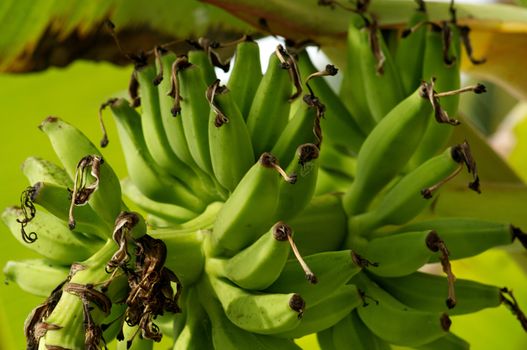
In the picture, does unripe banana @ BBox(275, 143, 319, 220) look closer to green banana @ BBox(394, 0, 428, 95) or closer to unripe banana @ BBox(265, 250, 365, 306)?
unripe banana @ BBox(265, 250, 365, 306)

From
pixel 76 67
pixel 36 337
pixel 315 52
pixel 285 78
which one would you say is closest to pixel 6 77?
pixel 76 67

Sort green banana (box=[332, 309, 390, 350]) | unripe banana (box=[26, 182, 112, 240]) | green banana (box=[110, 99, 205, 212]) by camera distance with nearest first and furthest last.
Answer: unripe banana (box=[26, 182, 112, 240]), green banana (box=[332, 309, 390, 350]), green banana (box=[110, 99, 205, 212])

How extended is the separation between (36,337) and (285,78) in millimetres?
460

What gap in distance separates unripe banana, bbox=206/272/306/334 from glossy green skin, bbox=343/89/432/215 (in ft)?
0.91

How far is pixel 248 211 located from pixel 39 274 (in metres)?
0.33

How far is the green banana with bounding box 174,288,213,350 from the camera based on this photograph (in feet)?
3.77

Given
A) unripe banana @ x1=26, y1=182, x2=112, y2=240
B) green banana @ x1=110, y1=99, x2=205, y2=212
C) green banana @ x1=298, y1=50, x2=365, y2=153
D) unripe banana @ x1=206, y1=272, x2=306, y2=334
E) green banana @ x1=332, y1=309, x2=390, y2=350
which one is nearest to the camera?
unripe banana @ x1=206, y1=272, x2=306, y2=334

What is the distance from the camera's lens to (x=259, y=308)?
1.05 meters

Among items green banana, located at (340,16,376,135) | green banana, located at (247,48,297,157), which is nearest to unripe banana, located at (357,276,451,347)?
green banana, located at (247,48,297,157)

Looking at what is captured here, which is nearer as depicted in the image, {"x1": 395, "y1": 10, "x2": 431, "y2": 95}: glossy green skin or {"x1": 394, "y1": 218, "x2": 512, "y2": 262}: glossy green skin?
{"x1": 394, "y1": 218, "x2": 512, "y2": 262}: glossy green skin

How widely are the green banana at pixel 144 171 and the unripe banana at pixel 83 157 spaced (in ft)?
0.37

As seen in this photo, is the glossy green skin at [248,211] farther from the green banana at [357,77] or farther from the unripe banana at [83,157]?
the green banana at [357,77]

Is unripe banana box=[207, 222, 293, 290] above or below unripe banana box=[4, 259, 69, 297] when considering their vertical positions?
above

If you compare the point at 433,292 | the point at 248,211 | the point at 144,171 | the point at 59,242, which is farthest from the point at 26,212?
the point at 433,292
